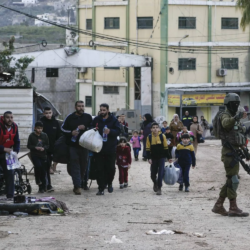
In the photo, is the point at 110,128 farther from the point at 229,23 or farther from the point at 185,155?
the point at 229,23

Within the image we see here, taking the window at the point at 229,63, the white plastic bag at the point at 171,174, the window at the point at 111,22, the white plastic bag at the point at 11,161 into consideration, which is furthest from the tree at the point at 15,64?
the white plastic bag at the point at 11,161

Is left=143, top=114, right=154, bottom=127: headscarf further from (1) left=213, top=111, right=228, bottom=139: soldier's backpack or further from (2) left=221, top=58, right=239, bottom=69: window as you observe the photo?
(2) left=221, top=58, right=239, bottom=69: window

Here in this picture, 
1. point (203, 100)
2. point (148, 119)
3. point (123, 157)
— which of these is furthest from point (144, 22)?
point (123, 157)

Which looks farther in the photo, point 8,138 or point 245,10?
point 245,10

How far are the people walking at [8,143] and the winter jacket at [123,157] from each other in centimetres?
383

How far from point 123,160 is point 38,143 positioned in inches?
94.1

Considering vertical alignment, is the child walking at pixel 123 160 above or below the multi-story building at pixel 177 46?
below

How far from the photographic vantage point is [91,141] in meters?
13.2

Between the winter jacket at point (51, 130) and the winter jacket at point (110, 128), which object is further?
the winter jacket at point (51, 130)

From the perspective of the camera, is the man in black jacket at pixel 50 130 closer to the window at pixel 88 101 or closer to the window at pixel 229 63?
the window at pixel 229 63

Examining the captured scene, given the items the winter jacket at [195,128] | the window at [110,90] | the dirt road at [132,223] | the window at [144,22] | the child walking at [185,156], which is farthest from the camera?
the window at [110,90]

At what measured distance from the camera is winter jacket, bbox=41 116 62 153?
14344mm

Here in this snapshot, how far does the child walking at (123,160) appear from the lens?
15.2m

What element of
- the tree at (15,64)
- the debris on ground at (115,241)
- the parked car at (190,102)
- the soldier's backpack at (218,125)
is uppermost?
the tree at (15,64)
